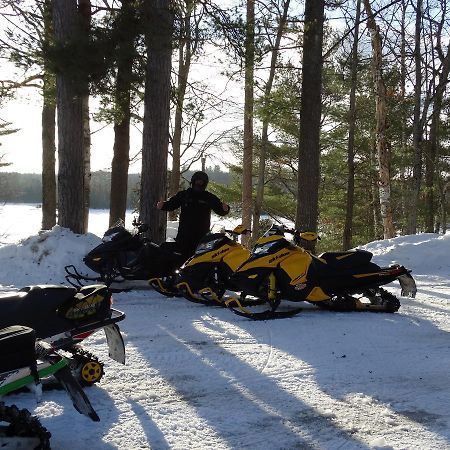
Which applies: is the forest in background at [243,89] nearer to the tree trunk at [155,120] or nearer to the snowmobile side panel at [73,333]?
the tree trunk at [155,120]

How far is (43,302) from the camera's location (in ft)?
10.9

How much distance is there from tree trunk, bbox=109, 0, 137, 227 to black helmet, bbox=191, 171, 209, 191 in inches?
116

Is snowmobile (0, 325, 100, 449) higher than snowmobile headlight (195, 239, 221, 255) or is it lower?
lower

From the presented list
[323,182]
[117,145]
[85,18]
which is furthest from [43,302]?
[323,182]

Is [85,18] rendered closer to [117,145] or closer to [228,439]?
[117,145]

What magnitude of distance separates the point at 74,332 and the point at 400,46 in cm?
1828

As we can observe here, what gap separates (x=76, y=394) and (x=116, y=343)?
2.82 feet

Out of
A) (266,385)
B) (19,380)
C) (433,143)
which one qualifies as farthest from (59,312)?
(433,143)

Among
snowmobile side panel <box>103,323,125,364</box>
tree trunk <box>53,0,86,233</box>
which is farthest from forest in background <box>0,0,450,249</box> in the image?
snowmobile side panel <box>103,323,125,364</box>

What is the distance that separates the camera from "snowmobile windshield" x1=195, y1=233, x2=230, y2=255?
6691mm

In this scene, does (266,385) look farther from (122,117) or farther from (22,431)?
(122,117)

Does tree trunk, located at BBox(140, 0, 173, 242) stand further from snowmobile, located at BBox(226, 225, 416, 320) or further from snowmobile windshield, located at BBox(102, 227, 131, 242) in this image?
snowmobile, located at BBox(226, 225, 416, 320)

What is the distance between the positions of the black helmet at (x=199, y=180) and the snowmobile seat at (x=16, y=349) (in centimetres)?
518

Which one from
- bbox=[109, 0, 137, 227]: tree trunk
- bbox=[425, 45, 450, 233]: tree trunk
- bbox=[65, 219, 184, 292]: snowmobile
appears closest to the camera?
bbox=[65, 219, 184, 292]: snowmobile
